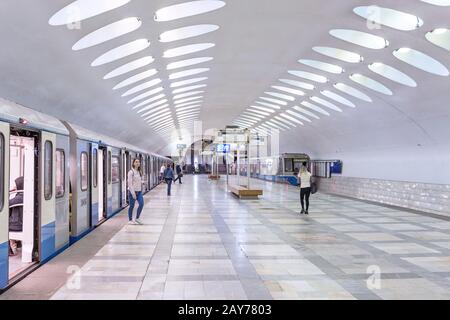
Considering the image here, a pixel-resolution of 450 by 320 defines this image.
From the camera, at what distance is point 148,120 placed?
28.5m

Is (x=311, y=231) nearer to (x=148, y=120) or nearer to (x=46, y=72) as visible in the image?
(x=46, y=72)

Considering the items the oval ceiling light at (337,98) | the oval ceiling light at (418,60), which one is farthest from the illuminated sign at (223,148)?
the oval ceiling light at (418,60)

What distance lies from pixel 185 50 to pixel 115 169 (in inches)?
182

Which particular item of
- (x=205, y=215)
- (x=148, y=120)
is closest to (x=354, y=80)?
(x=205, y=215)

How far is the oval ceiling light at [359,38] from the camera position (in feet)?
40.4

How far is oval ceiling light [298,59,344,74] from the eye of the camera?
52.4 ft

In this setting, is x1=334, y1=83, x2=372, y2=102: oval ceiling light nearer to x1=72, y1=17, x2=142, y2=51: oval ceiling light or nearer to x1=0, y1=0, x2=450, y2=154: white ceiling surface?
x1=0, y1=0, x2=450, y2=154: white ceiling surface

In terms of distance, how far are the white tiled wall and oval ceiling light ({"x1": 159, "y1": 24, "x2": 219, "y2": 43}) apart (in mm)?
9587

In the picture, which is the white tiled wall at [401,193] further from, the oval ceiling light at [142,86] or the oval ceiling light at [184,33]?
the oval ceiling light at [142,86]

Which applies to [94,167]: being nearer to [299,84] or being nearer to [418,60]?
[418,60]

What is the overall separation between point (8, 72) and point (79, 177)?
9.15ft

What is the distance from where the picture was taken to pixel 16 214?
7.54 metres

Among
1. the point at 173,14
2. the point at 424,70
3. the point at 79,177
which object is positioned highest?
the point at 173,14

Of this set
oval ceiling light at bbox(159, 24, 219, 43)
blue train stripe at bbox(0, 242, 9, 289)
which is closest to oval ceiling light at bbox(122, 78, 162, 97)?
oval ceiling light at bbox(159, 24, 219, 43)
